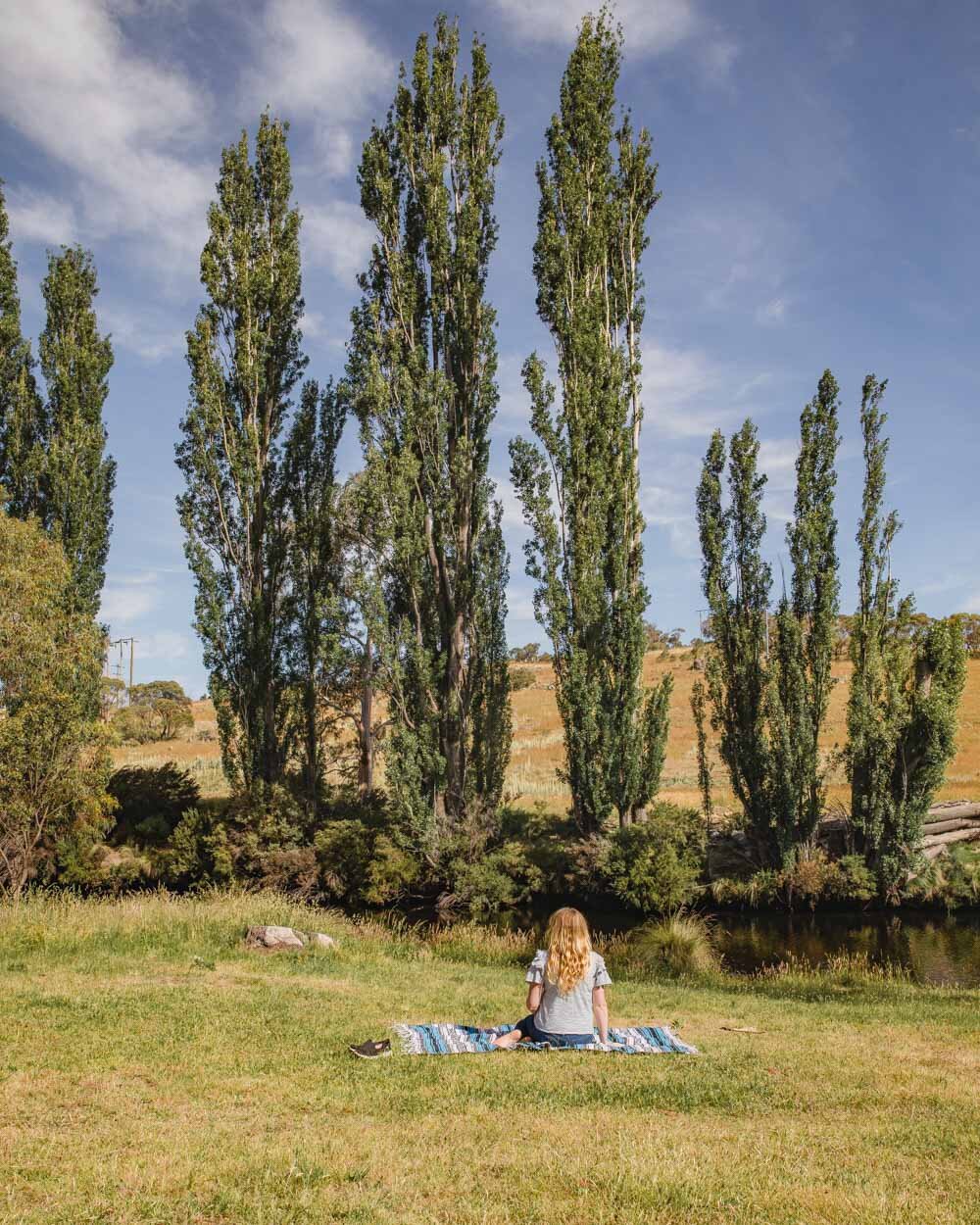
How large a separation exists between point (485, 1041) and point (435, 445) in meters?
16.8

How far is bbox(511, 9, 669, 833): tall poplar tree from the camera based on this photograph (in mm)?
21688

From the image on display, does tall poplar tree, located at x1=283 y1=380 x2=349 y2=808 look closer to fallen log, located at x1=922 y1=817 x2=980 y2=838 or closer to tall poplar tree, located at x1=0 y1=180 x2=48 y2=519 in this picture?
tall poplar tree, located at x1=0 y1=180 x2=48 y2=519

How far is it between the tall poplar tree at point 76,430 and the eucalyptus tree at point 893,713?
21.7 metres

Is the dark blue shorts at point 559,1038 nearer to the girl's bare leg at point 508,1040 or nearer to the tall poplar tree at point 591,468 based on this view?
the girl's bare leg at point 508,1040

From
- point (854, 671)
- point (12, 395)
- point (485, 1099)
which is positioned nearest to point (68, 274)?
point (12, 395)

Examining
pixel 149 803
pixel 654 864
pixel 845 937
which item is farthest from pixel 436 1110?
pixel 149 803

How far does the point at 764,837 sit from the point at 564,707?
6.20 metres

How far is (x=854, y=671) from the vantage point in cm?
2288

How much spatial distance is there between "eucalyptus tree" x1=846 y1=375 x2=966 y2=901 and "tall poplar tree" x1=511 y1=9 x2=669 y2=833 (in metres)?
5.12

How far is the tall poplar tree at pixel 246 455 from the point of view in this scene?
23.6 meters

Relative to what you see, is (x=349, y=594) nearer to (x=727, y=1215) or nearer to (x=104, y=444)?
(x=104, y=444)

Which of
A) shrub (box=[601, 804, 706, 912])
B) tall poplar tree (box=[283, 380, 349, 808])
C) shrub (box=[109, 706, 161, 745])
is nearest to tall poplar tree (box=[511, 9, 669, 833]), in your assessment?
shrub (box=[601, 804, 706, 912])

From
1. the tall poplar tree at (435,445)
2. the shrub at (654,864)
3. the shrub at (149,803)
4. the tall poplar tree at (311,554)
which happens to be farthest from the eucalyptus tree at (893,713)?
the shrub at (149,803)

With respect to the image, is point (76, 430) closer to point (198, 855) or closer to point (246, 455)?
point (246, 455)
